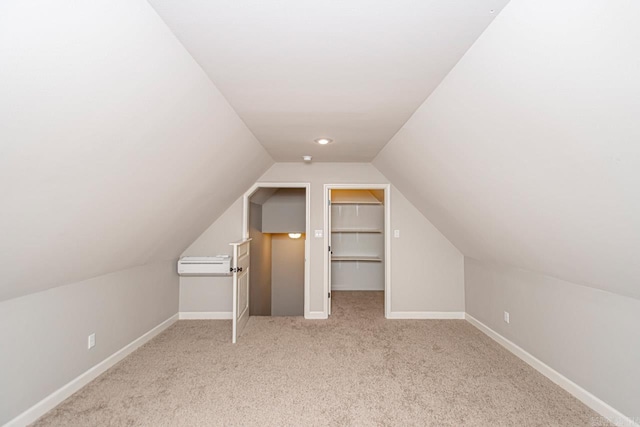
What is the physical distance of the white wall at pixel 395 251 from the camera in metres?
4.50

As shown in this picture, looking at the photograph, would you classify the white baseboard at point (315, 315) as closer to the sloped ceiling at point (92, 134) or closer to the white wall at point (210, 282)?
the white wall at point (210, 282)

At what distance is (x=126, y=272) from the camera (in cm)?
331

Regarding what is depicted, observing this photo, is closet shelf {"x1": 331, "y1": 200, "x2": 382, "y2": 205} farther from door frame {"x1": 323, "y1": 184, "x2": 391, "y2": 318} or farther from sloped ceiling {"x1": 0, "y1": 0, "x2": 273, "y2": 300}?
sloped ceiling {"x1": 0, "y1": 0, "x2": 273, "y2": 300}

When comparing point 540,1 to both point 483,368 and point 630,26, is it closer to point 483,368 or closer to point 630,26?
point 630,26

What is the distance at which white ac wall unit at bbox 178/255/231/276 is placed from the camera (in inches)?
167

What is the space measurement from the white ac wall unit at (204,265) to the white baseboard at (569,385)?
134 inches

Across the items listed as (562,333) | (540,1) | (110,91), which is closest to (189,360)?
(110,91)

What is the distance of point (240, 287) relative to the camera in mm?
4004

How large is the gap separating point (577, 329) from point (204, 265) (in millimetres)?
4023

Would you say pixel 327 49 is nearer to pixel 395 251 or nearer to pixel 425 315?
pixel 395 251

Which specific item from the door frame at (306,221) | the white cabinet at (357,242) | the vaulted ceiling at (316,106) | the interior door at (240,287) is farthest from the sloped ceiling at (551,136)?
the white cabinet at (357,242)

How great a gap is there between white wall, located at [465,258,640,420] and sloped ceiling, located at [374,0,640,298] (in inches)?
6.2

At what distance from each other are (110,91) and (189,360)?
2.71 metres

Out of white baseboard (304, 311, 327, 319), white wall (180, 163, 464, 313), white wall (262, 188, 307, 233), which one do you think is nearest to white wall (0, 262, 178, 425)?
white wall (180, 163, 464, 313)
